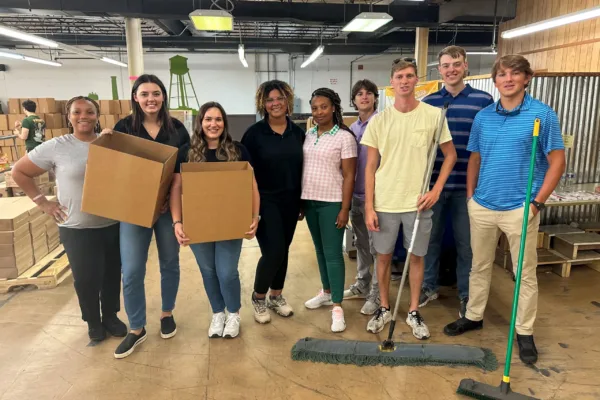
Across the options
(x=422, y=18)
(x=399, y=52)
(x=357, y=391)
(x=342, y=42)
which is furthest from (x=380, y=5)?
(x=357, y=391)

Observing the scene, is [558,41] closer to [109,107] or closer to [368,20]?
[368,20]

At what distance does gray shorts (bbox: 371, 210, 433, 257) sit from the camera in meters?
2.37

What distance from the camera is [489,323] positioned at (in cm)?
274

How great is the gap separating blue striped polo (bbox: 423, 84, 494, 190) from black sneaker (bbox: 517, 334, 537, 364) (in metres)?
0.95

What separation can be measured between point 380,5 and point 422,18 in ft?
3.04

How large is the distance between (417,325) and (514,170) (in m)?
1.08

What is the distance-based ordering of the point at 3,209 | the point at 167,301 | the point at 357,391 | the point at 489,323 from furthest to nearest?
the point at 3,209 → the point at 489,323 → the point at 167,301 → the point at 357,391

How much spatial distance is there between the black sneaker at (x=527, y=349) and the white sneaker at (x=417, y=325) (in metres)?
0.51

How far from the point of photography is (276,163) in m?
2.44

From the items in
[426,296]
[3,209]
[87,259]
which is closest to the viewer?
[87,259]

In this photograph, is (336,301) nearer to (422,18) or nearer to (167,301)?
(167,301)

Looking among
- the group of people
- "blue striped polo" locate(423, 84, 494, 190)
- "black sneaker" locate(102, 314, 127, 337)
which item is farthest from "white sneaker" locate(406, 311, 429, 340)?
"black sneaker" locate(102, 314, 127, 337)

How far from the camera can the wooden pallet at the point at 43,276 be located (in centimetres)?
324

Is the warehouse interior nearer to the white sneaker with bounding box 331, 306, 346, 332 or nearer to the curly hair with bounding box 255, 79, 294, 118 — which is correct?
the white sneaker with bounding box 331, 306, 346, 332
